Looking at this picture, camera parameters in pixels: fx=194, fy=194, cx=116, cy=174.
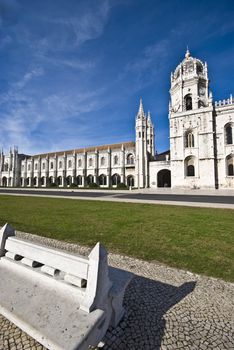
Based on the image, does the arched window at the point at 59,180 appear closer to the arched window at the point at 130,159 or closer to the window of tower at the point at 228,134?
the arched window at the point at 130,159

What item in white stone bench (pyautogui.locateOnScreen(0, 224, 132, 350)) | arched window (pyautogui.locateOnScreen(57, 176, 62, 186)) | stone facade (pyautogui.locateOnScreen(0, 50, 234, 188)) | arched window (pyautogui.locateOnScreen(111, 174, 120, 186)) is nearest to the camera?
white stone bench (pyautogui.locateOnScreen(0, 224, 132, 350))

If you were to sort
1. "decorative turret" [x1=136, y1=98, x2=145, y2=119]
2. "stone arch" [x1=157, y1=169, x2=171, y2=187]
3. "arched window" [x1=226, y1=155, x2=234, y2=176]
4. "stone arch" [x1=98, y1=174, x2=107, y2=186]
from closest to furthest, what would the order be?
"arched window" [x1=226, y1=155, x2=234, y2=176]
"stone arch" [x1=157, y1=169, x2=171, y2=187]
"decorative turret" [x1=136, y1=98, x2=145, y2=119]
"stone arch" [x1=98, y1=174, x2=107, y2=186]

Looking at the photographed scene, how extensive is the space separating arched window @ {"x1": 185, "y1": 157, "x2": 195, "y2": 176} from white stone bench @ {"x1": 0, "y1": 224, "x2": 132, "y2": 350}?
3476cm

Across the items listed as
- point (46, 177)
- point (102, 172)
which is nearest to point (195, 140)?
point (102, 172)

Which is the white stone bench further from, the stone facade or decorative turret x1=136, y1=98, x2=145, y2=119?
decorative turret x1=136, y1=98, x2=145, y2=119

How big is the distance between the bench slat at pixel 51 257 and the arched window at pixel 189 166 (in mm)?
34954

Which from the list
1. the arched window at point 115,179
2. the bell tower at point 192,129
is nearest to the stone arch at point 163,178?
the bell tower at point 192,129

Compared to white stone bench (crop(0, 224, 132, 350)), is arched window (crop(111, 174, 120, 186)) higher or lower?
higher

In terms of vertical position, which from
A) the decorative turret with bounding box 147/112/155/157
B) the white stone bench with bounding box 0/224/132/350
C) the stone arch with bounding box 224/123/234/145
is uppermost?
the decorative turret with bounding box 147/112/155/157

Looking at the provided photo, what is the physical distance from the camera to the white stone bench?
184cm

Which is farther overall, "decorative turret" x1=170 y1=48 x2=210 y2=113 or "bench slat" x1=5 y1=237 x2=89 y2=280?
"decorative turret" x1=170 y1=48 x2=210 y2=113

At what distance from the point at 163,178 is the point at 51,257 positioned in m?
44.2

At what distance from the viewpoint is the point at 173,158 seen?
35594mm

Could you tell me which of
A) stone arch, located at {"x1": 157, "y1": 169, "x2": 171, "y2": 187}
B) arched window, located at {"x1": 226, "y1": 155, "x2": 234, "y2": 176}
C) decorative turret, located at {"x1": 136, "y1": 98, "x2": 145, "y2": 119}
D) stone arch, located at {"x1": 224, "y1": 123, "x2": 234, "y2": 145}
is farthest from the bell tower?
decorative turret, located at {"x1": 136, "y1": 98, "x2": 145, "y2": 119}
